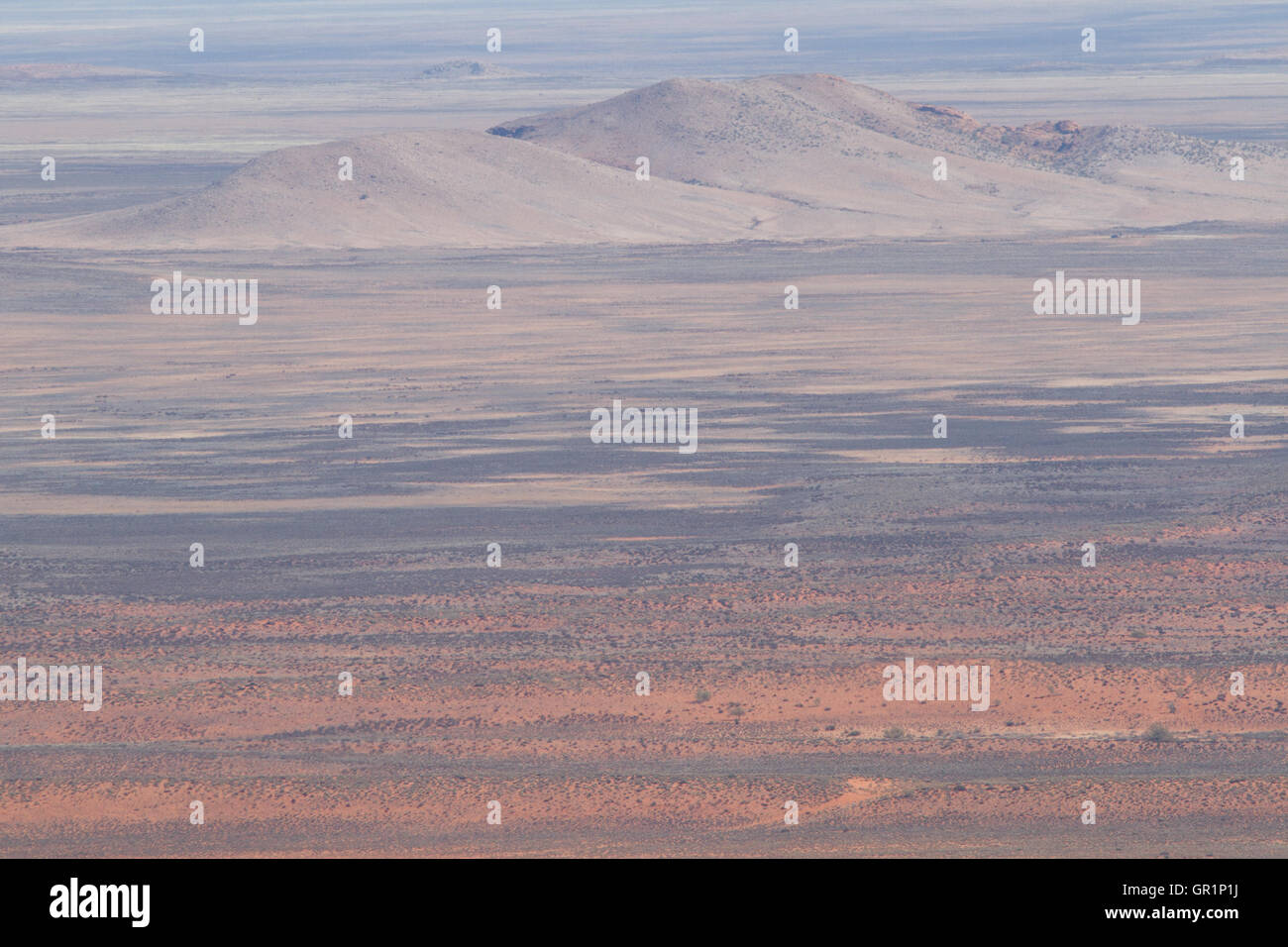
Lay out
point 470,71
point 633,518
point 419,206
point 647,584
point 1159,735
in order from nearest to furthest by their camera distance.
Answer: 1. point 1159,735
2. point 647,584
3. point 633,518
4. point 419,206
5. point 470,71

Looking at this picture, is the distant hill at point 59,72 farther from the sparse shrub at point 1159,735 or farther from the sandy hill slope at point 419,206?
the sparse shrub at point 1159,735

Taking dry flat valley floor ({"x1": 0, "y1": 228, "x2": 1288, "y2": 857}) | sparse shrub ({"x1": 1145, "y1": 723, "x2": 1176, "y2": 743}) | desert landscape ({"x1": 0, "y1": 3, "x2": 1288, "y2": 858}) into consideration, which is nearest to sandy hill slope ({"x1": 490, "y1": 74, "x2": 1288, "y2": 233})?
desert landscape ({"x1": 0, "y1": 3, "x2": 1288, "y2": 858})

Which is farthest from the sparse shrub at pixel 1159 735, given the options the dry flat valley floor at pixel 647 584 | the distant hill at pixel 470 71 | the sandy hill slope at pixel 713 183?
the distant hill at pixel 470 71

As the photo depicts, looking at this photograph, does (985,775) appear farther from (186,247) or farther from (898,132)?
(898,132)

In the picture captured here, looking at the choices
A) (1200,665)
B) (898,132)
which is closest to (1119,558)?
(1200,665)

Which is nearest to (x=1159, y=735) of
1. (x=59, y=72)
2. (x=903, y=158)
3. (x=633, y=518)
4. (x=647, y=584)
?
(x=647, y=584)

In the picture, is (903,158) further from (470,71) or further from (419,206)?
(470,71)
